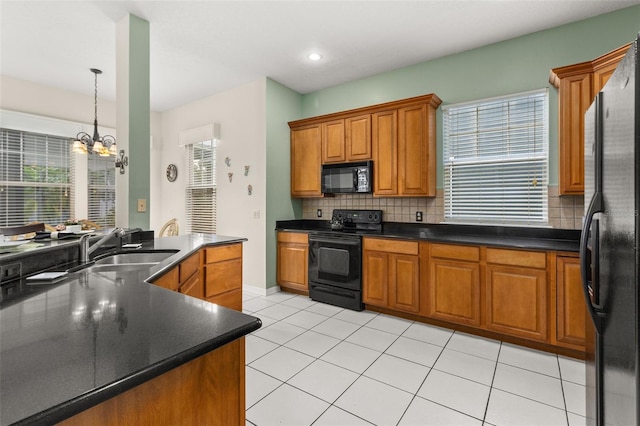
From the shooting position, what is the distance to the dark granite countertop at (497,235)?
268cm

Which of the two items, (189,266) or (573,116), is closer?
A: (189,266)

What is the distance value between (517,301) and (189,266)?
275cm

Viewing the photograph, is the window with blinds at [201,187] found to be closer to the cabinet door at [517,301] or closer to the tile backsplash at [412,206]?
the tile backsplash at [412,206]

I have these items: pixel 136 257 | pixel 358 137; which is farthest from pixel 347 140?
pixel 136 257

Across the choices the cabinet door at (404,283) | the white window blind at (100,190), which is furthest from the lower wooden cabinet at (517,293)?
the white window blind at (100,190)

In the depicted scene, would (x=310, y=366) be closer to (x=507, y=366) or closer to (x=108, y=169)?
(x=507, y=366)

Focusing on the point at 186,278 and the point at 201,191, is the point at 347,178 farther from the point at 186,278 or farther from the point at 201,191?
the point at 201,191

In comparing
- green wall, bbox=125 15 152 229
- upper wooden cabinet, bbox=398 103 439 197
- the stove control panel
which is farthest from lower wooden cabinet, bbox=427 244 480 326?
green wall, bbox=125 15 152 229

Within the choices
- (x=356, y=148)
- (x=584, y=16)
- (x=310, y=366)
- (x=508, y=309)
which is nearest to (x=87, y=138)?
(x=356, y=148)

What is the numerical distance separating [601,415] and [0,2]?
192 inches

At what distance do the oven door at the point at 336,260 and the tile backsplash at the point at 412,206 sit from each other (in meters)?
0.68

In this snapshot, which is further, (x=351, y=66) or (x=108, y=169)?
(x=108, y=169)

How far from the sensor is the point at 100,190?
16.6ft

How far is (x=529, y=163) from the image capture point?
312 centimetres
